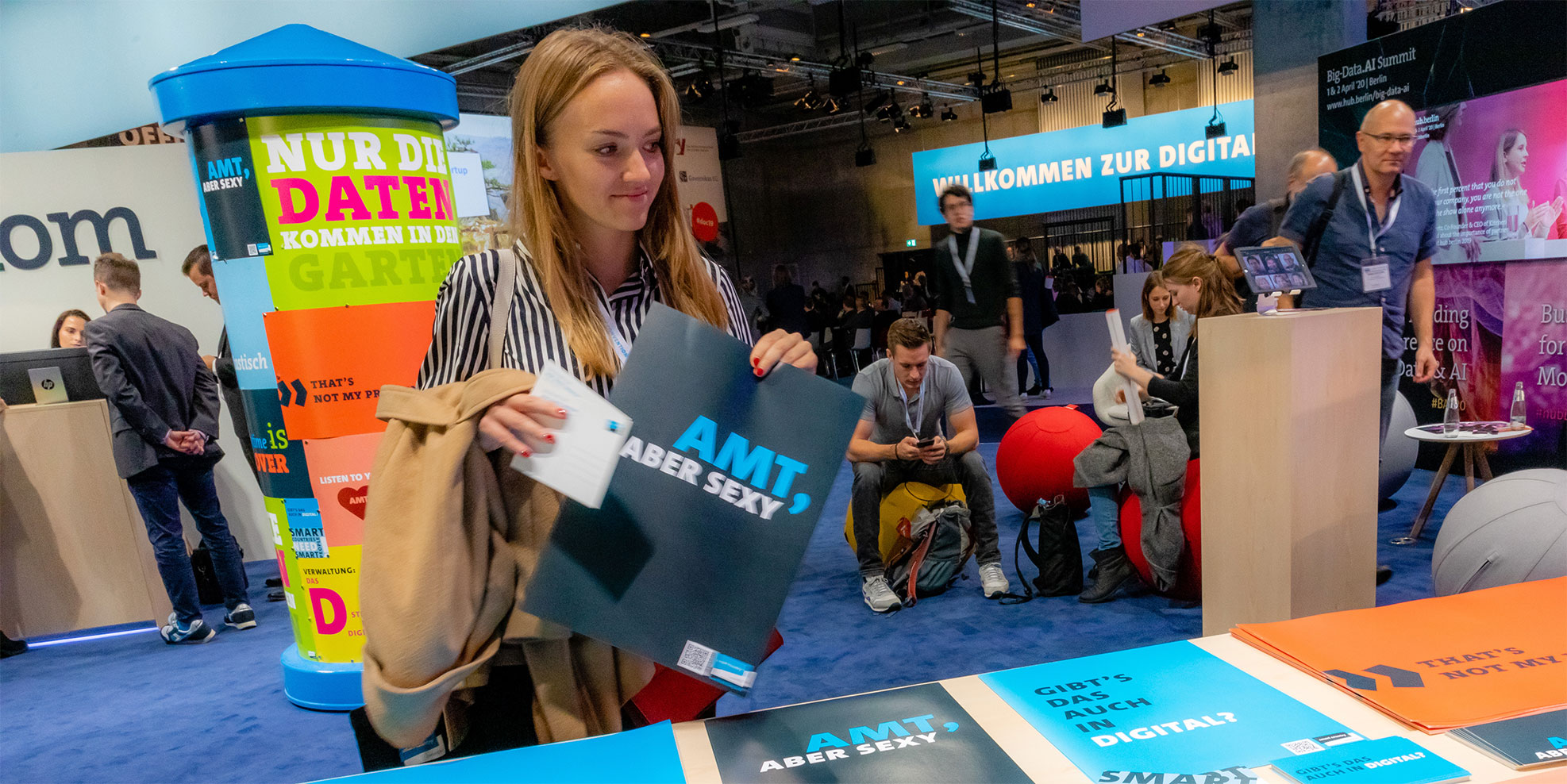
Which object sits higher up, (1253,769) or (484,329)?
(484,329)

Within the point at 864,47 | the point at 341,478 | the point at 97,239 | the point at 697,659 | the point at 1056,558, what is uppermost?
the point at 864,47

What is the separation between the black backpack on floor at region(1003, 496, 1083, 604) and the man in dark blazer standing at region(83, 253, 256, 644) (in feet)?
12.9

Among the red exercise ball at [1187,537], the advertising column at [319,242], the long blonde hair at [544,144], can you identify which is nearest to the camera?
the long blonde hair at [544,144]

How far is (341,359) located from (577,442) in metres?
2.41

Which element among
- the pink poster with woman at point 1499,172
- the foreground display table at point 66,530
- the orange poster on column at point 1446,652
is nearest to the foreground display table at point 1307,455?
the orange poster on column at point 1446,652

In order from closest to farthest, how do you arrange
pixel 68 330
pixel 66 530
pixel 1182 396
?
pixel 1182 396 → pixel 66 530 → pixel 68 330

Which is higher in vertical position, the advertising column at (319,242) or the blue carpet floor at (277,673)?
the advertising column at (319,242)

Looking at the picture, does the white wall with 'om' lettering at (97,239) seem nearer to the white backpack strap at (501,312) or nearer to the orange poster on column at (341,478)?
the orange poster on column at (341,478)

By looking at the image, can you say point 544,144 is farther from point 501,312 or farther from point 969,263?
point 969,263

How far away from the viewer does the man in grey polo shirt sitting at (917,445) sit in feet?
13.0

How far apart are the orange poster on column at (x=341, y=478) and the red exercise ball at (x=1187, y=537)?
9.81 feet

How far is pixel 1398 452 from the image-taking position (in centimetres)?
439

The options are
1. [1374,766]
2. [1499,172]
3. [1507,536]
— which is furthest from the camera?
[1499,172]

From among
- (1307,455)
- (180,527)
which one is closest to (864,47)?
(180,527)
